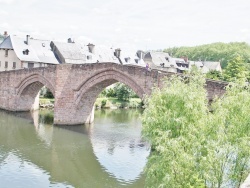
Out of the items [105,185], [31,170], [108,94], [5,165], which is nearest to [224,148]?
[105,185]

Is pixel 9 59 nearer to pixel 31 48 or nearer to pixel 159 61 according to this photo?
pixel 31 48

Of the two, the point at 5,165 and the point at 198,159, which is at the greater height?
the point at 198,159

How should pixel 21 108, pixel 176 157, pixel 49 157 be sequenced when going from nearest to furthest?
1. pixel 176 157
2. pixel 49 157
3. pixel 21 108

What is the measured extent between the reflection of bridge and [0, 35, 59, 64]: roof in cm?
985

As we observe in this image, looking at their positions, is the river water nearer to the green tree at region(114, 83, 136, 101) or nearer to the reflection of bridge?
the reflection of bridge

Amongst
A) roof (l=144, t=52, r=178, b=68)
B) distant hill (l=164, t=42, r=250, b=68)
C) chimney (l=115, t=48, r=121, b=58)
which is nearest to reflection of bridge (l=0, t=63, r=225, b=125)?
chimney (l=115, t=48, r=121, b=58)

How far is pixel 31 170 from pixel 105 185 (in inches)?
176

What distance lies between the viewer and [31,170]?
65.7ft

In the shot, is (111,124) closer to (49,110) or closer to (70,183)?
(49,110)

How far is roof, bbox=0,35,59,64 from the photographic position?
4797 cm

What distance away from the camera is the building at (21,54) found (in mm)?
47719

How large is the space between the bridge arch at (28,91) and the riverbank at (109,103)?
88.3 inches

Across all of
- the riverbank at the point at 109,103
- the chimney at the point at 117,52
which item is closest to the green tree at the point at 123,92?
the riverbank at the point at 109,103

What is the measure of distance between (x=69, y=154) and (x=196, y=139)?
14.0 metres
